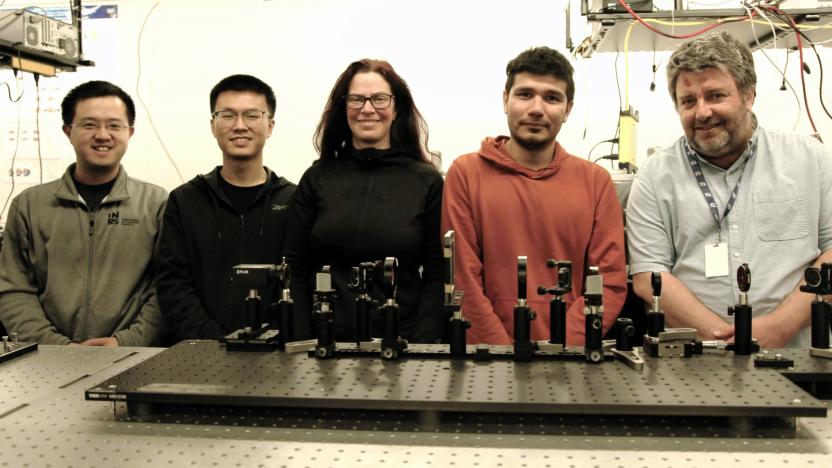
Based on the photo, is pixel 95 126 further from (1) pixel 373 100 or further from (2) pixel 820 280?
(2) pixel 820 280

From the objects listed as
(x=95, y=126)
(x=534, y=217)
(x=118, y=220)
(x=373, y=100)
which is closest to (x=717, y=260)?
(x=534, y=217)

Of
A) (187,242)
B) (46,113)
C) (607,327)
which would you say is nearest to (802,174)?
(607,327)

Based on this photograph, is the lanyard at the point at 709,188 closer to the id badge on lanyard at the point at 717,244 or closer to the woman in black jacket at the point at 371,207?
the id badge on lanyard at the point at 717,244

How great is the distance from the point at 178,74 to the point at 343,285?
269 cm

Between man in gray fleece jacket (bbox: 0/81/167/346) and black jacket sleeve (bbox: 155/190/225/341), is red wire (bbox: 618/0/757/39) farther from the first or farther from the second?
man in gray fleece jacket (bbox: 0/81/167/346)

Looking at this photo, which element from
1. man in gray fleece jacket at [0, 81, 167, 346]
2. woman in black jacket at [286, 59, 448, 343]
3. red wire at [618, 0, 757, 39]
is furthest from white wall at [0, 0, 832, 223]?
woman in black jacket at [286, 59, 448, 343]

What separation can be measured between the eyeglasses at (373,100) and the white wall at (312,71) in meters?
1.79

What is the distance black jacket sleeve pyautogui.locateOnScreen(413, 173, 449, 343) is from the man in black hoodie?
1.78 ft

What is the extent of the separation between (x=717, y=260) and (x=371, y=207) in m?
1.03

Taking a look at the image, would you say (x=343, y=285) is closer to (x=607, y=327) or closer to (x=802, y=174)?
(x=607, y=327)

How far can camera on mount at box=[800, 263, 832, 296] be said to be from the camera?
1.35 meters

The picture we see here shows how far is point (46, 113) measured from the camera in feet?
14.0

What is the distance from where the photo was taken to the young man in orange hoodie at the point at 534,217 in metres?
1.98

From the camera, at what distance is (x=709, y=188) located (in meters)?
1.99
